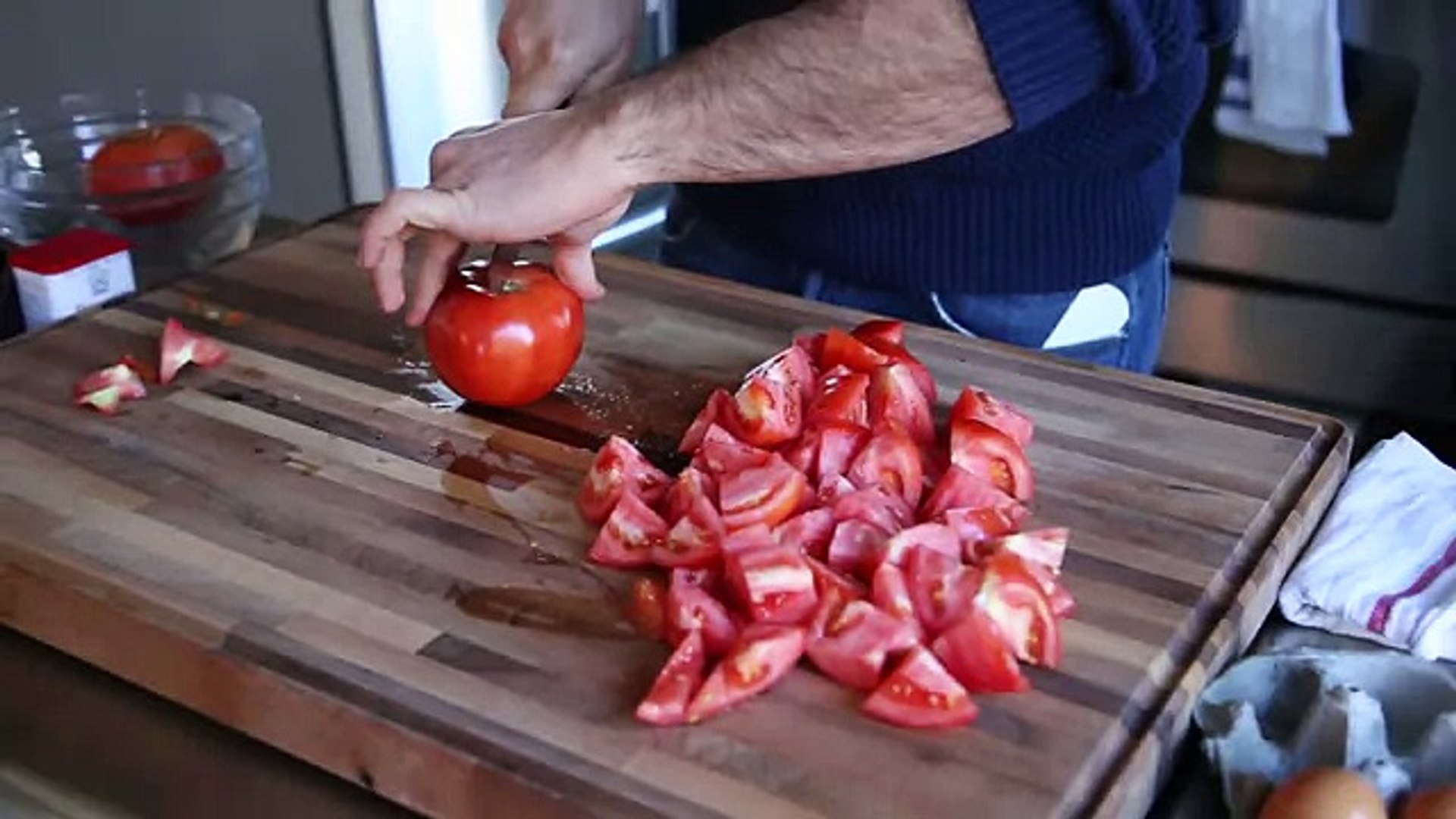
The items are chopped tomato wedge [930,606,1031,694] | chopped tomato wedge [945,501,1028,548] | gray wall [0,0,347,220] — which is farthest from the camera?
gray wall [0,0,347,220]

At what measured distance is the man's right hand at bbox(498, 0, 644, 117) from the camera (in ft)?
4.09

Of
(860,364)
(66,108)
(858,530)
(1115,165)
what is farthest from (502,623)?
(66,108)

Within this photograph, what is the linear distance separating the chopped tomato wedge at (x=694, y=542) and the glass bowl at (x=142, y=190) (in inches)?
23.3

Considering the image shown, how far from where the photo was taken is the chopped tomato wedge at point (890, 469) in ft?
3.17

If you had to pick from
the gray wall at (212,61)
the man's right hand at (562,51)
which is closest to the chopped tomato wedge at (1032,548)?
the man's right hand at (562,51)

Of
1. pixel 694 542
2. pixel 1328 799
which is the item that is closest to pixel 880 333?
pixel 694 542

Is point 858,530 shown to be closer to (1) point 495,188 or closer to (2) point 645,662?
(2) point 645,662

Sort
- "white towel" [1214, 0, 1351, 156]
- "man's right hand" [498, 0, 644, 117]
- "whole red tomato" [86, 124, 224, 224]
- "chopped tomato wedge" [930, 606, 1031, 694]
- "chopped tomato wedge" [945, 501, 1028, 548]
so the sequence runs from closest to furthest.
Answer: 1. "chopped tomato wedge" [930, 606, 1031, 694]
2. "chopped tomato wedge" [945, 501, 1028, 548]
3. "man's right hand" [498, 0, 644, 117]
4. "whole red tomato" [86, 124, 224, 224]
5. "white towel" [1214, 0, 1351, 156]

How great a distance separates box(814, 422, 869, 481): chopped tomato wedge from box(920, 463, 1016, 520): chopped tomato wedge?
6cm

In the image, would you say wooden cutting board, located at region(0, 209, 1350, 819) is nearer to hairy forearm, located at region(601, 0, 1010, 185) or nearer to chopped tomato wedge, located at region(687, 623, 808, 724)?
chopped tomato wedge, located at region(687, 623, 808, 724)

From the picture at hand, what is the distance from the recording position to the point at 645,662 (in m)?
0.85

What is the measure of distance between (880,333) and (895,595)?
0.97ft

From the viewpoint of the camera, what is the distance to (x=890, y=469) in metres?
0.97

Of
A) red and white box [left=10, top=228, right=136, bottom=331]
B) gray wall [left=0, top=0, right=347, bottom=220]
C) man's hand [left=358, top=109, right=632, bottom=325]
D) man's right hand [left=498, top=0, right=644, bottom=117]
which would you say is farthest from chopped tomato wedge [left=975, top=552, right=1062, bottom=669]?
gray wall [left=0, top=0, right=347, bottom=220]
